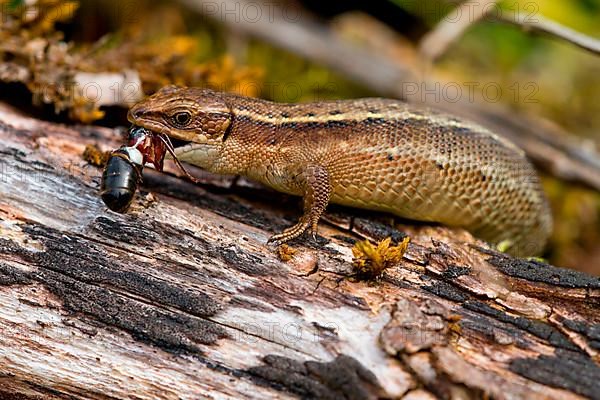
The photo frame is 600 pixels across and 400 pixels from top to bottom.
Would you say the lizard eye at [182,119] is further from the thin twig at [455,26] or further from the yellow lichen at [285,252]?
the thin twig at [455,26]

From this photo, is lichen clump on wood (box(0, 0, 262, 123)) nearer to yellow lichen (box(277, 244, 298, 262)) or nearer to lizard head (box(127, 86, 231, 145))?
lizard head (box(127, 86, 231, 145))

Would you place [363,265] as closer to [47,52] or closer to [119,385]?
[119,385]

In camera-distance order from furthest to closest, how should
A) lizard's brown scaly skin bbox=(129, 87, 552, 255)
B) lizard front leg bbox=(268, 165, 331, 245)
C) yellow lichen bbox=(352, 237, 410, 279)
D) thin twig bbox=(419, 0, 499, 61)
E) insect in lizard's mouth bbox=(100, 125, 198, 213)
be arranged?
thin twig bbox=(419, 0, 499, 61) → lizard's brown scaly skin bbox=(129, 87, 552, 255) → lizard front leg bbox=(268, 165, 331, 245) → insect in lizard's mouth bbox=(100, 125, 198, 213) → yellow lichen bbox=(352, 237, 410, 279)

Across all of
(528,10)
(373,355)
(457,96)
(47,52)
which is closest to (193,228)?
(373,355)

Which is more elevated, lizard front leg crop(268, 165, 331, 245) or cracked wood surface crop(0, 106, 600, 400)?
lizard front leg crop(268, 165, 331, 245)

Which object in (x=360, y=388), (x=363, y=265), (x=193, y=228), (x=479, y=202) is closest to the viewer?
(x=360, y=388)

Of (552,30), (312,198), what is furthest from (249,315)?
(552,30)

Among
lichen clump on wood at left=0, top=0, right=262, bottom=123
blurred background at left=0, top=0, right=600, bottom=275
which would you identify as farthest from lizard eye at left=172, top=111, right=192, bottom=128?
blurred background at left=0, top=0, right=600, bottom=275

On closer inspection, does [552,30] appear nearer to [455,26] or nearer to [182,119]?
[455,26]
